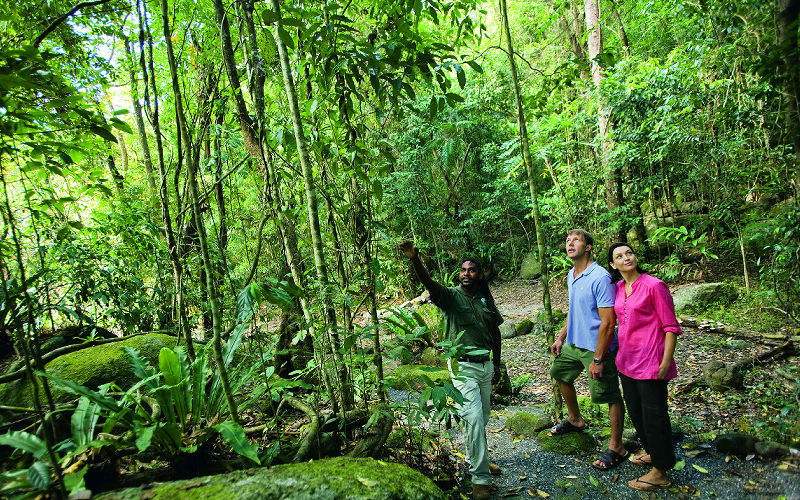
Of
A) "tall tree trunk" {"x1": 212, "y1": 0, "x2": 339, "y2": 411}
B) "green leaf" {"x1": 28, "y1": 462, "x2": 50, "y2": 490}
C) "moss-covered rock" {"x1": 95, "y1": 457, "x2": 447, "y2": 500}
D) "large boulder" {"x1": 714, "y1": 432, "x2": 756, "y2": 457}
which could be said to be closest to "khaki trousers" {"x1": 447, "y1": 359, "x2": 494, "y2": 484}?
"moss-covered rock" {"x1": 95, "y1": 457, "x2": 447, "y2": 500}

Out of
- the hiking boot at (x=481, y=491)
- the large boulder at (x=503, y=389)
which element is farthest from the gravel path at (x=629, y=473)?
the large boulder at (x=503, y=389)

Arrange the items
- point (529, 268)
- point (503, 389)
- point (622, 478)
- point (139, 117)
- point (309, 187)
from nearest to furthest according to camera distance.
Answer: point (309, 187), point (622, 478), point (503, 389), point (139, 117), point (529, 268)

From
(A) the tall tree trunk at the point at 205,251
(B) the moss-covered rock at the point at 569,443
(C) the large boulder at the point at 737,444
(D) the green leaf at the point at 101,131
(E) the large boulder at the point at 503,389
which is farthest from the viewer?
(E) the large boulder at the point at 503,389

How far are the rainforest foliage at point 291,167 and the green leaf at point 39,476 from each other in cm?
1

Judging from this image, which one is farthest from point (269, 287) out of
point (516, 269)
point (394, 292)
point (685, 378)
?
point (516, 269)

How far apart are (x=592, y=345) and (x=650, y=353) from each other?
58 cm

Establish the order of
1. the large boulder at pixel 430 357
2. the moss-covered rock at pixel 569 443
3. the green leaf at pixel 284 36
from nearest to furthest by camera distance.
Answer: the green leaf at pixel 284 36 → the moss-covered rock at pixel 569 443 → the large boulder at pixel 430 357

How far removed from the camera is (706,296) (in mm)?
6906

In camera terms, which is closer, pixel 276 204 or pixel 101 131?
pixel 101 131

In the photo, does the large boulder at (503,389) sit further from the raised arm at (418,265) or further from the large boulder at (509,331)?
the large boulder at (509,331)

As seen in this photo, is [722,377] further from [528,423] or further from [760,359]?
[528,423]

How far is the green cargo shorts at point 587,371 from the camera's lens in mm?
3283

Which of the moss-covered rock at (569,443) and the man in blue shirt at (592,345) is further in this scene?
the moss-covered rock at (569,443)

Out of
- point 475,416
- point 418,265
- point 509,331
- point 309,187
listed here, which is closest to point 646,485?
point 475,416
